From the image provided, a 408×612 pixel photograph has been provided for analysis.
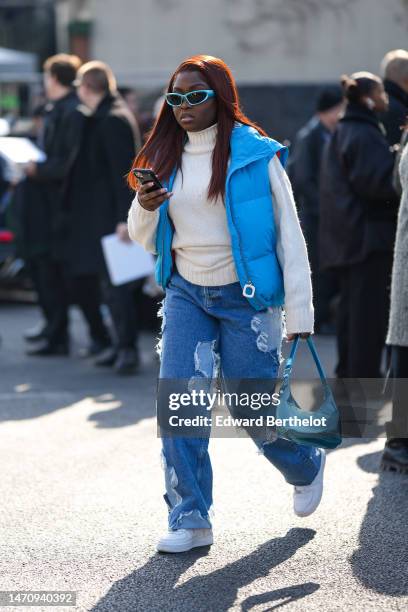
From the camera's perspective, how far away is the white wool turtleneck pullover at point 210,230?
471 centimetres

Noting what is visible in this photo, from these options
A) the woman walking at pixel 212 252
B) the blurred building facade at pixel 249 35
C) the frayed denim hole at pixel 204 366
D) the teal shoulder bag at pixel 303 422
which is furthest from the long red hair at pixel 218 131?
the blurred building facade at pixel 249 35

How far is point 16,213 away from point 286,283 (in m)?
5.69

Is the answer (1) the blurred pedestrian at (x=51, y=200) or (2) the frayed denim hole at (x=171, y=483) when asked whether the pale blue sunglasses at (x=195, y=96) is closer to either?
(2) the frayed denim hole at (x=171, y=483)

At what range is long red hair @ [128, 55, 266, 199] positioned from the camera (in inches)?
187

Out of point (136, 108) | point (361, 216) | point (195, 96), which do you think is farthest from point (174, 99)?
point (136, 108)

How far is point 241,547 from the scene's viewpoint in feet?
16.2

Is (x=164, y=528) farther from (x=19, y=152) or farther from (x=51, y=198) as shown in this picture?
(x=19, y=152)

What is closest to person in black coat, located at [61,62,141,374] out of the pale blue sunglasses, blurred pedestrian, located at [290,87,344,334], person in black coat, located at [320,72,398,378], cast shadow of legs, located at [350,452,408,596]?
blurred pedestrian, located at [290,87,344,334]

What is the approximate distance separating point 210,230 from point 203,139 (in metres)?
0.35

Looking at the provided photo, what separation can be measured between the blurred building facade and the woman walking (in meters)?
7.36

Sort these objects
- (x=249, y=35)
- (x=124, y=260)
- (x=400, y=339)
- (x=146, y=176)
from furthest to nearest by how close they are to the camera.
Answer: (x=249, y=35) < (x=124, y=260) < (x=400, y=339) < (x=146, y=176)

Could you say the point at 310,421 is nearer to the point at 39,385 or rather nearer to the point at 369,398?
the point at 369,398

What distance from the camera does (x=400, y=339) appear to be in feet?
19.5

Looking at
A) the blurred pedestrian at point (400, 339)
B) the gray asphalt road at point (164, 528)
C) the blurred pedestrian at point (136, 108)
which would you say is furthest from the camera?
the blurred pedestrian at point (136, 108)
